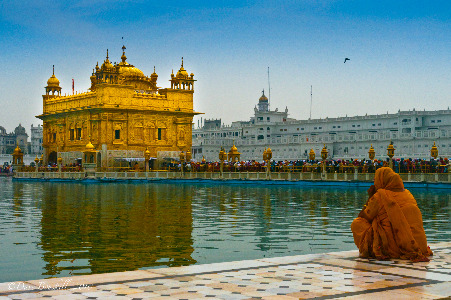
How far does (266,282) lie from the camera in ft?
24.4

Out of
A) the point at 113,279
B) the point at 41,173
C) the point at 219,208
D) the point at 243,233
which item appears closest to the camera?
the point at 113,279

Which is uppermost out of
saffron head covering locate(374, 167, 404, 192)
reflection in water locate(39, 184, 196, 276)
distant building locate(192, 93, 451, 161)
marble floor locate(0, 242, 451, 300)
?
distant building locate(192, 93, 451, 161)

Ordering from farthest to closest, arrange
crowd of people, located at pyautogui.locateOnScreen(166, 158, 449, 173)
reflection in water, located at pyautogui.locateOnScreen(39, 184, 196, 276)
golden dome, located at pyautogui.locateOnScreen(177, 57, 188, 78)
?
golden dome, located at pyautogui.locateOnScreen(177, 57, 188, 78)
crowd of people, located at pyautogui.locateOnScreen(166, 158, 449, 173)
reflection in water, located at pyautogui.locateOnScreen(39, 184, 196, 276)

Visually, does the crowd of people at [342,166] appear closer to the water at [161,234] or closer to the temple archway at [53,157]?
the water at [161,234]

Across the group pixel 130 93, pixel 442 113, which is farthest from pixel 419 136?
pixel 130 93

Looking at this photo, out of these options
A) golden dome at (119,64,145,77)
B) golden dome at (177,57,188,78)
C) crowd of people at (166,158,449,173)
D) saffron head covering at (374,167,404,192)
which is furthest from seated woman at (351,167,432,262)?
golden dome at (119,64,145,77)

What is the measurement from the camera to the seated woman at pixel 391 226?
8945 millimetres

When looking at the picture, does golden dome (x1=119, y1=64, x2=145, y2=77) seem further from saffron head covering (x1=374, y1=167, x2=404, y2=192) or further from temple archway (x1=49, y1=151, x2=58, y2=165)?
saffron head covering (x1=374, y1=167, x2=404, y2=192)

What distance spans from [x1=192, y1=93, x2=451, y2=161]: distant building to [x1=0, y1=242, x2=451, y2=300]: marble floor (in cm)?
6482

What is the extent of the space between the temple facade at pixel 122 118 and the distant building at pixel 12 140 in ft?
318

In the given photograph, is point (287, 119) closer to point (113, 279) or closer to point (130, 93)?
point (130, 93)

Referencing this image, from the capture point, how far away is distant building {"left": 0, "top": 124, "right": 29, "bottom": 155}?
157125mm

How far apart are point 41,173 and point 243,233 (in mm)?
46039

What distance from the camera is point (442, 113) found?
257ft
